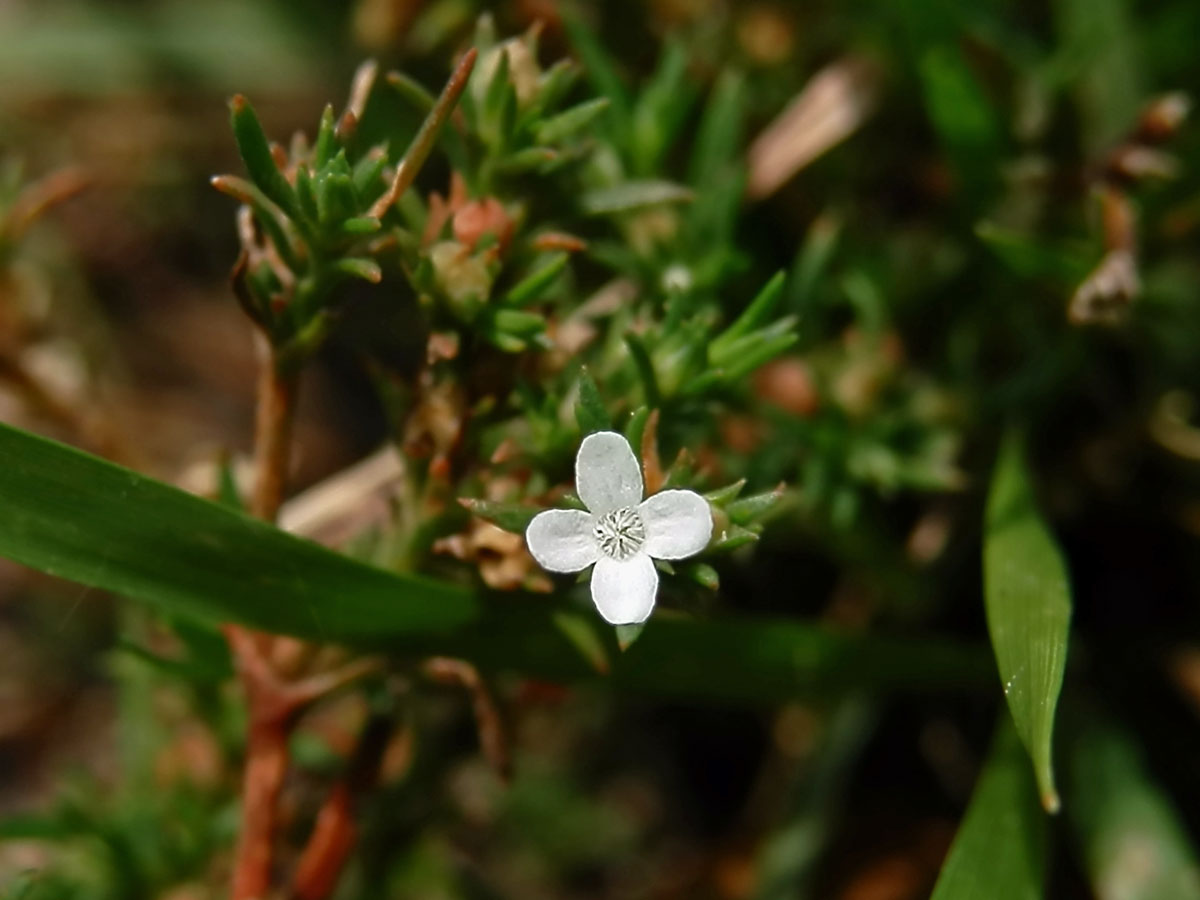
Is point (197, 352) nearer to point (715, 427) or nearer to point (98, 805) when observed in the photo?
point (98, 805)

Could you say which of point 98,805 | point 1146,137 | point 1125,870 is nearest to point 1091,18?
point 1146,137

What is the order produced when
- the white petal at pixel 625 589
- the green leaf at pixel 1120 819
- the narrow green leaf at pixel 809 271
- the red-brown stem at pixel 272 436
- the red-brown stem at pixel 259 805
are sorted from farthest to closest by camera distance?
the narrow green leaf at pixel 809 271 < the green leaf at pixel 1120 819 < the red-brown stem at pixel 259 805 < the red-brown stem at pixel 272 436 < the white petal at pixel 625 589

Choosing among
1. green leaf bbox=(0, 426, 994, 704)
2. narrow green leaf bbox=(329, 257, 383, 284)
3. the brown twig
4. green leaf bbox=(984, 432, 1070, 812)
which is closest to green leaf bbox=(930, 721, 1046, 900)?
green leaf bbox=(984, 432, 1070, 812)

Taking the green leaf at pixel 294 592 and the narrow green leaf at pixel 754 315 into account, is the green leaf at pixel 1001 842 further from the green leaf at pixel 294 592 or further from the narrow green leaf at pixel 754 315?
the narrow green leaf at pixel 754 315

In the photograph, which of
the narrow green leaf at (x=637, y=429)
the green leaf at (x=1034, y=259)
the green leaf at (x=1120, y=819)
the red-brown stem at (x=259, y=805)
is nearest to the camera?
the narrow green leaf at (x=637, y=429)

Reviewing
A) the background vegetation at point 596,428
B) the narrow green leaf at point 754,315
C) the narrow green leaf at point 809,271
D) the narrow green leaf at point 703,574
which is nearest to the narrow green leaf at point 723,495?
the background vegetation at point 596,428

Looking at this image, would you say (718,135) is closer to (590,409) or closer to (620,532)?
(590,409)
